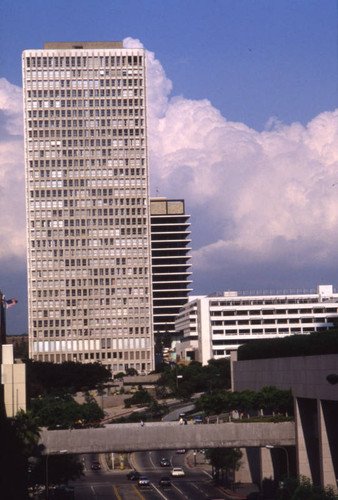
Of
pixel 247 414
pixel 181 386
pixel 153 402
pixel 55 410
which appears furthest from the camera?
pixel 181 386

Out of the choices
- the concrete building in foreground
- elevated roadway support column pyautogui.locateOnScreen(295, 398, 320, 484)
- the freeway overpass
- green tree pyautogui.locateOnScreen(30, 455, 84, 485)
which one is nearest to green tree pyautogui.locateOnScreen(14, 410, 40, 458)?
the freeway overpass

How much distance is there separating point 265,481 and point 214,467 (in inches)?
610

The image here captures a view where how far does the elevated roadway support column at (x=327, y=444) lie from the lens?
73562 millimetres

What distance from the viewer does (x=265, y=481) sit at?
301 feet

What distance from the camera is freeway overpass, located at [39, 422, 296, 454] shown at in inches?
2945

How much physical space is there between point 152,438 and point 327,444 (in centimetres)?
1570

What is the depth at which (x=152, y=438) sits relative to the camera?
7606 cm

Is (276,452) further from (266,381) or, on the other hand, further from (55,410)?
(55,410)

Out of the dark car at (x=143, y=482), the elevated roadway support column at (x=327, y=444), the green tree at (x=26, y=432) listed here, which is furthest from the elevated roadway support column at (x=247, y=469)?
the green tree at (x=26, y=432)

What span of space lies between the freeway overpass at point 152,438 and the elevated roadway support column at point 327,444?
643 cm

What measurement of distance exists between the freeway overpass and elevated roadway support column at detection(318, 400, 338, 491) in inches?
253

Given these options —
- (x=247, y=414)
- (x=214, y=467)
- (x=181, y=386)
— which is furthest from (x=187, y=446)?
(x=181, y=386)

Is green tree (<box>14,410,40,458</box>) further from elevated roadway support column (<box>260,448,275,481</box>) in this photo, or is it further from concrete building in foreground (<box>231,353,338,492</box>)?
elevated roadway support column (<box>260,448,275,481</box>)

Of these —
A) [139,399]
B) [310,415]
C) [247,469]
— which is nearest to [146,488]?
[247,469]
